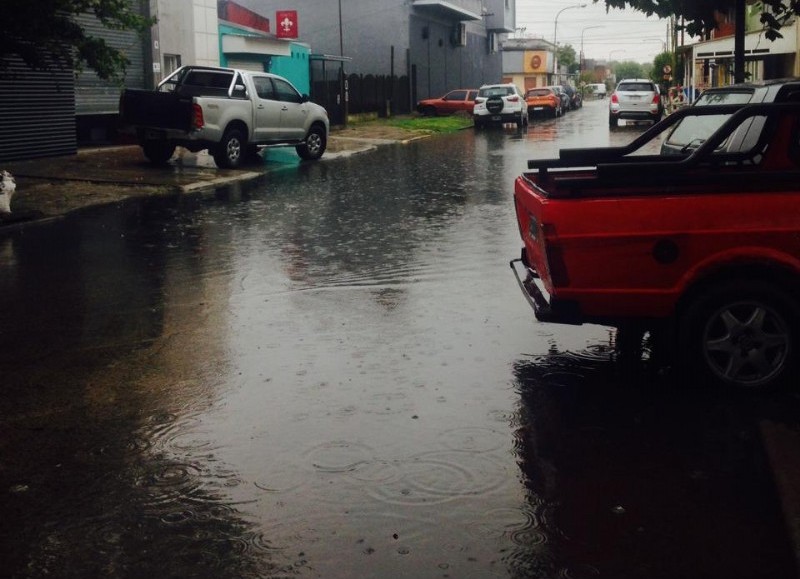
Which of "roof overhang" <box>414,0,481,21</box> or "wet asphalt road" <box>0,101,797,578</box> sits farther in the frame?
"roof overhang" <box>414,0,481,21</box>

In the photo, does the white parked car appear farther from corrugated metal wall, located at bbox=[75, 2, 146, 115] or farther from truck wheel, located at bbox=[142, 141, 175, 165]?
truck wheel, located at bbox=[142, 141, 175, 165]

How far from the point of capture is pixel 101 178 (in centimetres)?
1938

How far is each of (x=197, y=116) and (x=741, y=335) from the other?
16275 mm

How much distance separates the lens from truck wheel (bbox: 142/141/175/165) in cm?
2180

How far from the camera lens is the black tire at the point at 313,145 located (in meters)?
25.0

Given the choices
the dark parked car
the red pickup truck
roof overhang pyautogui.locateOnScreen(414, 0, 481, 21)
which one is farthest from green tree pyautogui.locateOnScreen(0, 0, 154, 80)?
roof overhang pyautogui.locateOnScreen(414, 0, 481, 21)

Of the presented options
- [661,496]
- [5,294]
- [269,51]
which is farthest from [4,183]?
[269,51]

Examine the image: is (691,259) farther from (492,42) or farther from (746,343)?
(492,42)

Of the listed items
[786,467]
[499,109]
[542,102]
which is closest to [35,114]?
[786,467]

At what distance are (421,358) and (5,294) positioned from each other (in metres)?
4.35

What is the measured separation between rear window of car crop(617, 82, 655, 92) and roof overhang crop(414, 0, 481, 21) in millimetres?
16143

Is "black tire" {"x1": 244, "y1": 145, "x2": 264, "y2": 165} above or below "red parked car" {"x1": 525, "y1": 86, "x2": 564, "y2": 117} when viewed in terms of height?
below

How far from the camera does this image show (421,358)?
23.0ft

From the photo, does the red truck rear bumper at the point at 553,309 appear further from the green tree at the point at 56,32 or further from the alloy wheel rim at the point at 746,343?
the green tree at the point at 56,32
